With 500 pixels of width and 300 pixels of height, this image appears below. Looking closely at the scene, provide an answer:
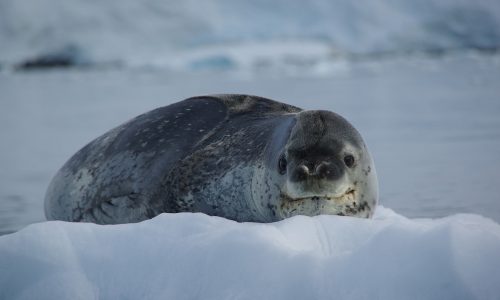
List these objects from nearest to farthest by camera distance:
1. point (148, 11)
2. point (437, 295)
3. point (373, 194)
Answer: point (437, 295) < point (373, 194) < point (148, 11)

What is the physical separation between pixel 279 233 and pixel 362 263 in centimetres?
30

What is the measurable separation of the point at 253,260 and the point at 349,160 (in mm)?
662

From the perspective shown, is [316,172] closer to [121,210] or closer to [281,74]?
[121,210]

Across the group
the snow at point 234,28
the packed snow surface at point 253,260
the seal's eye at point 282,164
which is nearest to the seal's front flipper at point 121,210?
the seal's eye at point 282,164

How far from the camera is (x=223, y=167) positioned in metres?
3.32

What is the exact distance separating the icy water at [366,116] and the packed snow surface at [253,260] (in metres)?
1.60

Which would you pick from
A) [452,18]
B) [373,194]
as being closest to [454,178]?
[373,194]

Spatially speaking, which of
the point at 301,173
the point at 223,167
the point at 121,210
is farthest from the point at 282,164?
the point at 121,210

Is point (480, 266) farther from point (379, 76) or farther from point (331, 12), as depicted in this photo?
point (331, 12)

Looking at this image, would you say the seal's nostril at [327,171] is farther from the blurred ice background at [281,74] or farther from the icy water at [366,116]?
the icy water at [366,116]

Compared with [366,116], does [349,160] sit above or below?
above

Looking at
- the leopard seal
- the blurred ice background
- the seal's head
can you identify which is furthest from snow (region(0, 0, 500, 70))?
Result: the seal's head

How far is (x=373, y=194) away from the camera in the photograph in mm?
2992

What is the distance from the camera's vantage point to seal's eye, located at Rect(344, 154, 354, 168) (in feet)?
9.50
